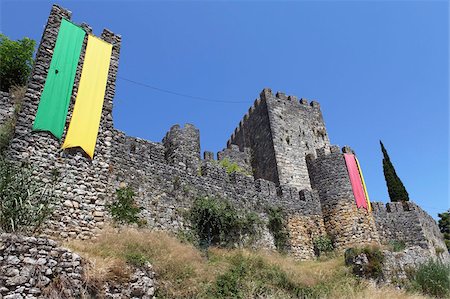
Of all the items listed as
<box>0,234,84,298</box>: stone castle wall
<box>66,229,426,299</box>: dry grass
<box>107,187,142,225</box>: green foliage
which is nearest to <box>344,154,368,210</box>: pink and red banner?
<box>66,229,426,299</box>: dry grass

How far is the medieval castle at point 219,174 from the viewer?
8484 millimetres

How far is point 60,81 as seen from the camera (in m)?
9.69

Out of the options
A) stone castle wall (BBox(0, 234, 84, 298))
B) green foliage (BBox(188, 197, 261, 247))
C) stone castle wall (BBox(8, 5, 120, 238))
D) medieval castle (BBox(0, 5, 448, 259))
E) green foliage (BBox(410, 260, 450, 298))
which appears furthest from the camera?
green foliage (BBox(188, 197, 261, 247))

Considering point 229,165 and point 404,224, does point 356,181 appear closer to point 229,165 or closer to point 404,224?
point 404,224

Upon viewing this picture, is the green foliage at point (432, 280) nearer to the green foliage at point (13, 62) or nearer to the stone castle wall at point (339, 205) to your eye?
the stone castle wall at point (339, 205)

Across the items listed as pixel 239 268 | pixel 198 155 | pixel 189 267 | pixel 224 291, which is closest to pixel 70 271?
pixel 189 267

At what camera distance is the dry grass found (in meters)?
7.05

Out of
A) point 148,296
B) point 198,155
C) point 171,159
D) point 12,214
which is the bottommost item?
point 148,296

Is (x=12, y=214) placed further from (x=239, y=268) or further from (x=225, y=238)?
(x=225, y=238)

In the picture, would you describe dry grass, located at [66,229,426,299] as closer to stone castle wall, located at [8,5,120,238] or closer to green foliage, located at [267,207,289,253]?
stone castle wall, located at [8,5,120,238]

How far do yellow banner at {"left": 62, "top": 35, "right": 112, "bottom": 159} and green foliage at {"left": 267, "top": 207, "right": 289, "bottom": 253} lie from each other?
29.6 ft

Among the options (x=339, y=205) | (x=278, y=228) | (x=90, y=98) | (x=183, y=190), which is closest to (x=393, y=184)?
(x=339, y=205)

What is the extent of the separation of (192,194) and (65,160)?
19.3ft

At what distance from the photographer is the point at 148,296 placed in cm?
697
